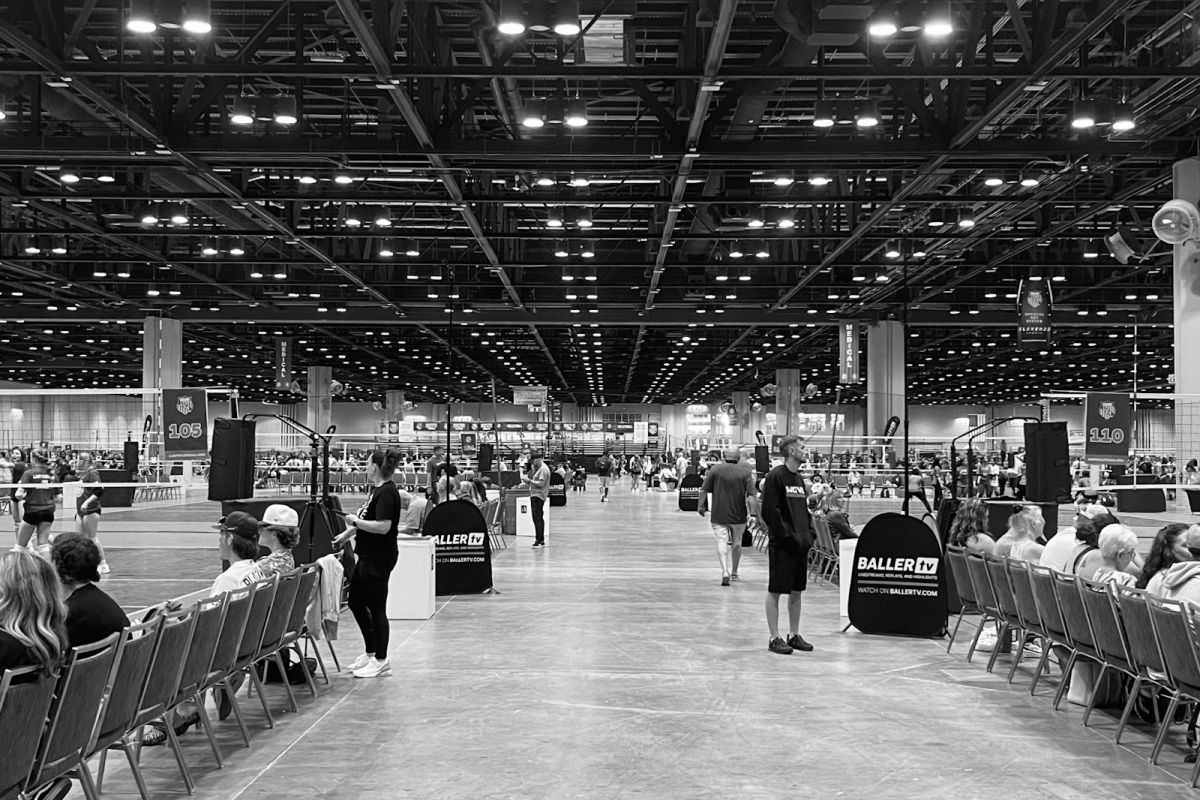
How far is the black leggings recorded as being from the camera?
7.84m

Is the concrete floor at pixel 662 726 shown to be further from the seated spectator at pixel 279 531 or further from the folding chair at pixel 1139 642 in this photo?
the seated spectator at pixel 279 531

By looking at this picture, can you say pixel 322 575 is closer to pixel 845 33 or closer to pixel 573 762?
pixel 573 762

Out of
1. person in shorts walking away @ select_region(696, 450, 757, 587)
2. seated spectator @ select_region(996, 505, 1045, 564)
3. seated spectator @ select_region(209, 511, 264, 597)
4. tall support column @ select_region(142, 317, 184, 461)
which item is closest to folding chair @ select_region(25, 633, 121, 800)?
seated spectator @ select_region(209, 511, 264, 597)

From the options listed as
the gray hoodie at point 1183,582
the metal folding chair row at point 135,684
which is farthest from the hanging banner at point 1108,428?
the metal folding chair row at point 135,684

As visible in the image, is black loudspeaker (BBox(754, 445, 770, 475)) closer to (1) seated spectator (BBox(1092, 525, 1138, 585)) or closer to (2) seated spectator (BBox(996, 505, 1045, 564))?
(2) seated spectator (BBox(996, 505, 1045, 564))

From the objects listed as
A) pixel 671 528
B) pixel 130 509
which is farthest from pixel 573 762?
pixel 130 509

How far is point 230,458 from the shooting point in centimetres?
1062

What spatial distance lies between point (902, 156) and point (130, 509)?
19.4m

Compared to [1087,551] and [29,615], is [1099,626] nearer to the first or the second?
[1087,551]

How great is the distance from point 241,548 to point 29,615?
3070 millimetres

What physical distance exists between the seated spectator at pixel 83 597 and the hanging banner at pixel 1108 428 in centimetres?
1096

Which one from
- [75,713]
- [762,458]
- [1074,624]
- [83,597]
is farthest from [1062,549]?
[762,458]

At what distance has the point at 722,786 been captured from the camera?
17.8 ft

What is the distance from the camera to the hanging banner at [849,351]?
34938 mm
